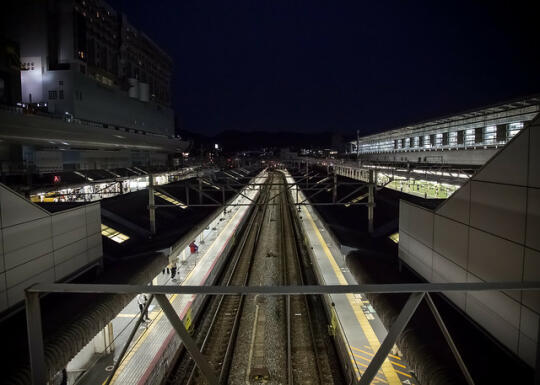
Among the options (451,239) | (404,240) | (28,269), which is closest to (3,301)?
(28,269)

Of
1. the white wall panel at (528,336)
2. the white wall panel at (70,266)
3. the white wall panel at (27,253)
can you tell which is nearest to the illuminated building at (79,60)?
the white wall panel at (70,266)

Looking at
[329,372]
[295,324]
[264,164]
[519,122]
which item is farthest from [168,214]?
[264,164]

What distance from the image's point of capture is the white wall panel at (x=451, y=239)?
5.75 metres

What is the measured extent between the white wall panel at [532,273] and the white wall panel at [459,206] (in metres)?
1.51

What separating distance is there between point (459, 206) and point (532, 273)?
6.64ft

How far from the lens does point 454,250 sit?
6.09m

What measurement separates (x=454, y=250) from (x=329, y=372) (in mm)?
4298

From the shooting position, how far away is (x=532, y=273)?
13.6 ft

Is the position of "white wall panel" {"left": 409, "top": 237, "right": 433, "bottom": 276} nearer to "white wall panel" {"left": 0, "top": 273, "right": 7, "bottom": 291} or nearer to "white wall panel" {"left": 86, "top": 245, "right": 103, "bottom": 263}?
"white wall panel" {"left": 0, "top": 273, "right": 7, "bottom": 291}

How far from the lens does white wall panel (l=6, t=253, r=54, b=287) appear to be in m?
5.95

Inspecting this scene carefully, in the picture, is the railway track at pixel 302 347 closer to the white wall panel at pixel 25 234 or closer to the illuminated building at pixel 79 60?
the white wall panel at pixel 25 234

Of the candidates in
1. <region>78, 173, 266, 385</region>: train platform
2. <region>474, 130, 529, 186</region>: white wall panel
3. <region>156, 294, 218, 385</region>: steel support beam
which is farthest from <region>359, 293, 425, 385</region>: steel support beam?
<region>78, 173, 266, 385</region>: train platform

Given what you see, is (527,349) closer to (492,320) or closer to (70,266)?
(492,320)

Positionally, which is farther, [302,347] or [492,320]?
[302,347]
